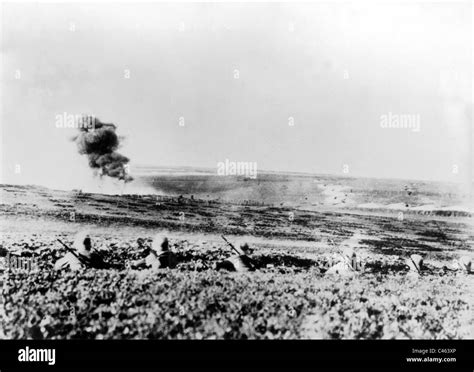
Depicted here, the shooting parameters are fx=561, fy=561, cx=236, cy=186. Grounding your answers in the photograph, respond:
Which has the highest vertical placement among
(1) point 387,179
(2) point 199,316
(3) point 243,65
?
(3) point 243,65

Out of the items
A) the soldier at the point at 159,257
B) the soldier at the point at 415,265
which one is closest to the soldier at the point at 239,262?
the soldier at the point at 159,257

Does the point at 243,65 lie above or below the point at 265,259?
above

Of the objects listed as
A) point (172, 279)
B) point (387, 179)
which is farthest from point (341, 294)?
point (172, 279)

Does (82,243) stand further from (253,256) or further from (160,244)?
(253,256)

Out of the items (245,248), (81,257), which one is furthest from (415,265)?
(81,257)

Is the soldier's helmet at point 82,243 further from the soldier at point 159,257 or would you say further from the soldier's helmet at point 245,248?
the soldier's helmet at point 245,248

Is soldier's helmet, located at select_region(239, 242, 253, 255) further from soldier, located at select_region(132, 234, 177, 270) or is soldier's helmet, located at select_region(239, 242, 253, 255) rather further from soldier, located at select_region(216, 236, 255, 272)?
soldier, located at select_region(132, 234, 177, 270)

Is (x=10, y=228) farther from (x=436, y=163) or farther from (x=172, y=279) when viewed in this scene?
(x=436, y=163)
